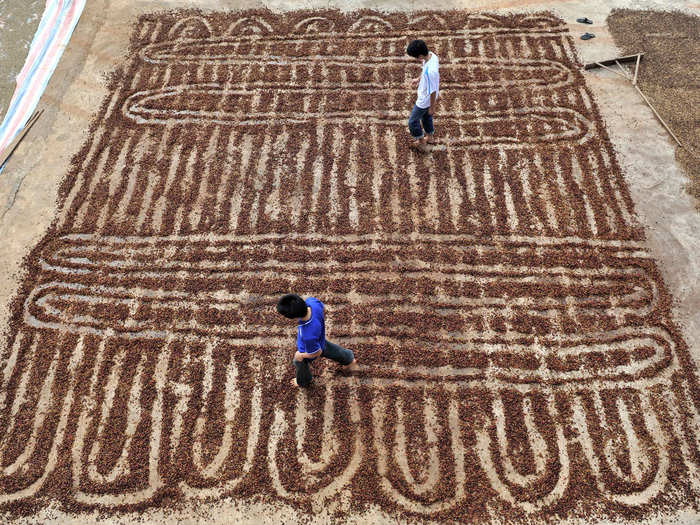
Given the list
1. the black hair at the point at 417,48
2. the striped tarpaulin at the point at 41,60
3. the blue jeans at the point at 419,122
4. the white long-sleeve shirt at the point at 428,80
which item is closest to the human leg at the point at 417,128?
the blue jeans at the point at 419,122

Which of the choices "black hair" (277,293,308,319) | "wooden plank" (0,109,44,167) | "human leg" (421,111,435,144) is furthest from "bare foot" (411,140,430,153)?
"wooden plank" (0,109,44,167)

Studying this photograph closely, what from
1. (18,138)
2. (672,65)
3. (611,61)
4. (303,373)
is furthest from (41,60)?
(672,65)

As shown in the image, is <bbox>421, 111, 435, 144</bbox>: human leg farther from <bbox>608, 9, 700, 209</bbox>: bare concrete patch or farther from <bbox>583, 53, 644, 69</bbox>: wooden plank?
<bbox>608, 9, 700, 209</bbox>: bare concrete patch

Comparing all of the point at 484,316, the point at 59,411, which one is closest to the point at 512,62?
the point at 484,316

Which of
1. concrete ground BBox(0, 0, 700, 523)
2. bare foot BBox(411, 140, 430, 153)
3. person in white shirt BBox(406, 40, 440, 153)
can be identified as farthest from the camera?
bare foot BBox(411, 140, 430, 153)

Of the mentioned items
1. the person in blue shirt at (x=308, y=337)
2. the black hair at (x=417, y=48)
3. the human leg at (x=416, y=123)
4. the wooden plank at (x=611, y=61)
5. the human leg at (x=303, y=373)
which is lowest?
the human leg at (x=303, y=373)

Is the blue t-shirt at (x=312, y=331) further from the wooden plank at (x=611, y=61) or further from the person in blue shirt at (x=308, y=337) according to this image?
the wooden plank at (x=611, y=61)
